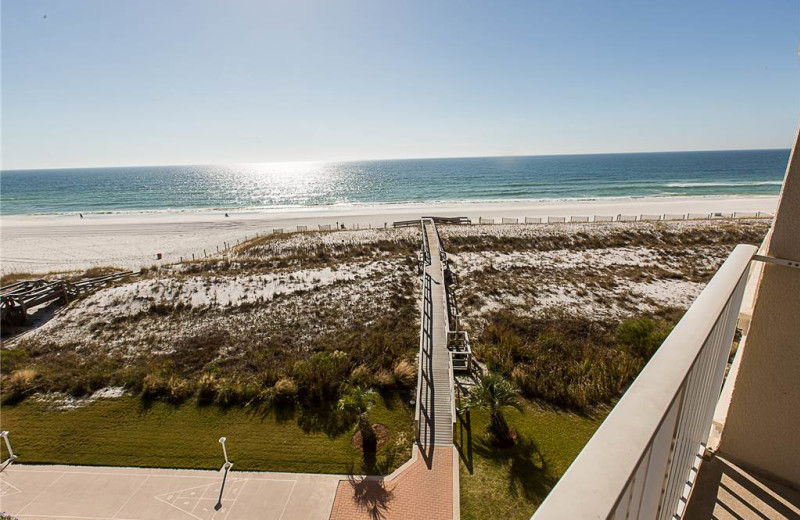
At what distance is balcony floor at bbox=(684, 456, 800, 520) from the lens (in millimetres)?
2707

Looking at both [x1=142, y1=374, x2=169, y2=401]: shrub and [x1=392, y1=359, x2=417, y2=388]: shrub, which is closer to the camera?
[x1=142, y1=374, x2=169, y2=401]: shrub

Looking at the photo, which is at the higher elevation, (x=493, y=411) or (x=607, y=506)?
(x=607, y=506)

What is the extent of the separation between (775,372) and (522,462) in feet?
26.6

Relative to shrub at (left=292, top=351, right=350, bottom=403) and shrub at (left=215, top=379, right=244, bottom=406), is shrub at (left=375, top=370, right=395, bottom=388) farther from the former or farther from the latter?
shrub at (left=215, top=379, right=244, bottom=406)

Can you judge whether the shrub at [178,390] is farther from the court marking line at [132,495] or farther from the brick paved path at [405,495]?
the brick paved path at [405,495]

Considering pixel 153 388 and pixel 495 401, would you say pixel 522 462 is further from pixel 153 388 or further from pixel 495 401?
pixel 153 388

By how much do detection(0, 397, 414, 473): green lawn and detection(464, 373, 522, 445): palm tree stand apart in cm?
218

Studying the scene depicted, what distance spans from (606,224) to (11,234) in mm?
67134

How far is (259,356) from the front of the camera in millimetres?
15109

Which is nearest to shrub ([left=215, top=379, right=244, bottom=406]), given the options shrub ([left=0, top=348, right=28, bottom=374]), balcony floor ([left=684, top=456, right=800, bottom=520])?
shrub ([left=0, top=348, right=28, bottom=374])

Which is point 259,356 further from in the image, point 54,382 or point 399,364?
point 54,382

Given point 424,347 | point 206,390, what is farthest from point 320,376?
point 424,347

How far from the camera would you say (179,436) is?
36.0 ft

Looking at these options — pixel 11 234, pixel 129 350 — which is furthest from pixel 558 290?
pixel 11 234
